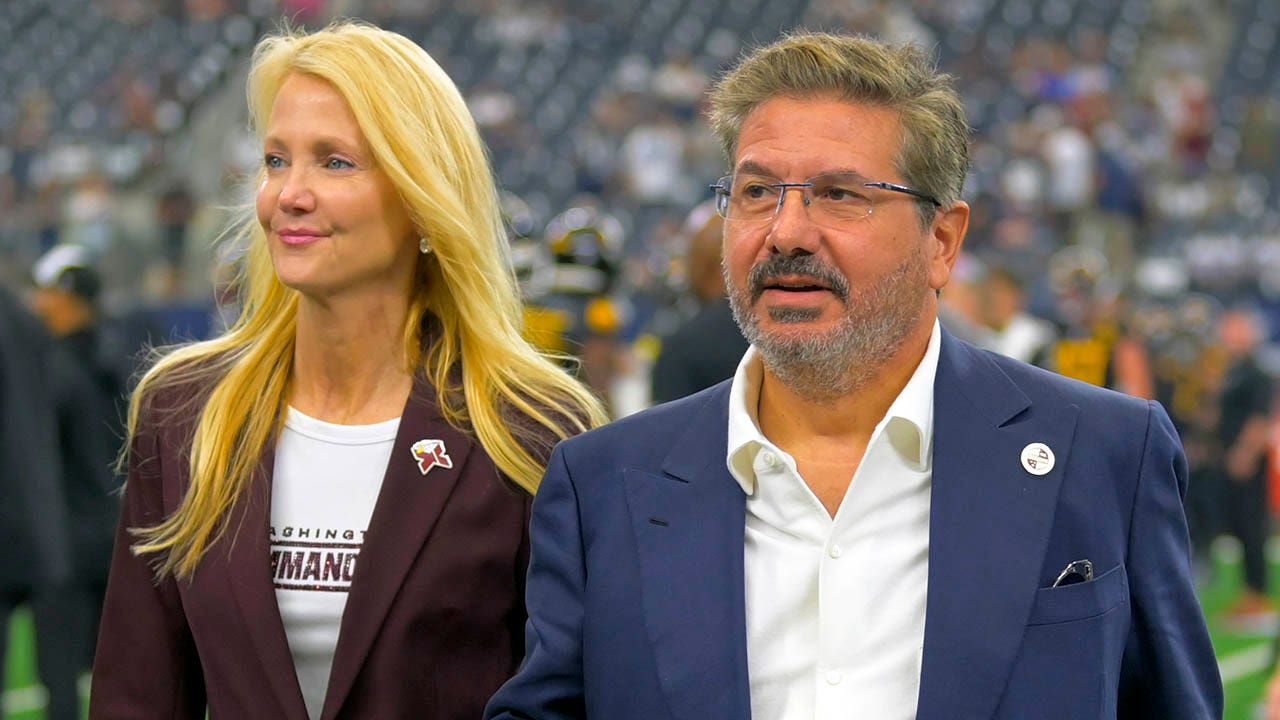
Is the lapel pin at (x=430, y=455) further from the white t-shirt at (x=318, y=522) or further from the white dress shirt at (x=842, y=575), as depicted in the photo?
the white dress shirt at (x=842, y=575)

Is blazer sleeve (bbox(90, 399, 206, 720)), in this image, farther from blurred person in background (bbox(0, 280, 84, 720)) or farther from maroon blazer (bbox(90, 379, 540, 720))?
blurred person in background (bbox(0, 280, 84, 720))

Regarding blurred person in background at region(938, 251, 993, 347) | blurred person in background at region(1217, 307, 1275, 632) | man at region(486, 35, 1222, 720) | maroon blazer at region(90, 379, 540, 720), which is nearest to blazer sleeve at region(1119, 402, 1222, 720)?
man at region(486, 35, 1222, 720)

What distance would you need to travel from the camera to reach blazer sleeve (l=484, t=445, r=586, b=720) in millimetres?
2621

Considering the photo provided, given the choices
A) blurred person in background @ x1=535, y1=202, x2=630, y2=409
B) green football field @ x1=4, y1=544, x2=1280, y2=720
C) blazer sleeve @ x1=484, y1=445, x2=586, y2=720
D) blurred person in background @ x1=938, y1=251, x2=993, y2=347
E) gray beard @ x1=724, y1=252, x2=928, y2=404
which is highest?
gray beard @ x1=724, y1=252, x2=928, y2=404

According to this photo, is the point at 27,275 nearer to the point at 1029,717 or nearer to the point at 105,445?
the point at 105,445

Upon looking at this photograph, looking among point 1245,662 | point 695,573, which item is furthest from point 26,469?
point 1245,662

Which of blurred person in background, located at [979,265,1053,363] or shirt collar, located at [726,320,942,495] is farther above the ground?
shirt collar, located at [726,320,942,495]

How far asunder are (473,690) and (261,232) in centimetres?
102

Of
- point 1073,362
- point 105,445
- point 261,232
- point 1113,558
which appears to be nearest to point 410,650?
point 261,232

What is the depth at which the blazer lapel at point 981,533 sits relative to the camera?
2.46 metres

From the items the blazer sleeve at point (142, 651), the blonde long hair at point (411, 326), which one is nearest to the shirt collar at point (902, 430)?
the blonde long hair at point (411, 326)

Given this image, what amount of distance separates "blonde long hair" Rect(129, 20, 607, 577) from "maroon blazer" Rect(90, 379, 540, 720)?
0.15 ft

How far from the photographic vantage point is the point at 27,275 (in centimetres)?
1430

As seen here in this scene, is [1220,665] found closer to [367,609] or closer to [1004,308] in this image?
[1004,308]
